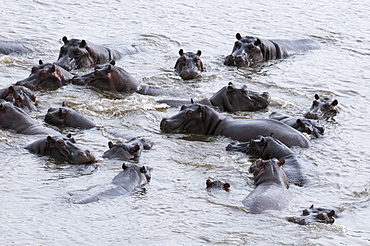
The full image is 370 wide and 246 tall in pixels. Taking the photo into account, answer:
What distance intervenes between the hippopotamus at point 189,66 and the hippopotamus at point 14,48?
2977 millimetres

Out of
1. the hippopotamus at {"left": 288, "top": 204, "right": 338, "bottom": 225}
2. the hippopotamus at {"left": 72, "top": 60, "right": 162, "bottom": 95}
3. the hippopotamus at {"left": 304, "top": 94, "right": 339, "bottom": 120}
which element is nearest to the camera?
the hippopotamus at {"left": 288, "top": 204, "right": 338, "bottom": 225}

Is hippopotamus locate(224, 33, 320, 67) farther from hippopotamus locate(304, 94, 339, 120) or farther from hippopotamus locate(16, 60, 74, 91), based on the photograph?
hippopotamus locate(16, 60, 74, 91)

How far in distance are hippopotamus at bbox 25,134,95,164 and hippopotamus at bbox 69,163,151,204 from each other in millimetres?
762

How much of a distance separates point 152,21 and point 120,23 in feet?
2.95

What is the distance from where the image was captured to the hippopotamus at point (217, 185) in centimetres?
816

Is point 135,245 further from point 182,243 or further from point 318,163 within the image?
point 318,163

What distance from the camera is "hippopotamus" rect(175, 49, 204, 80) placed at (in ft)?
44.8

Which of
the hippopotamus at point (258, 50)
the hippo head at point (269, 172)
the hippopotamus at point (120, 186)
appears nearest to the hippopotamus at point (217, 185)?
the hippo head at point (269, 172)

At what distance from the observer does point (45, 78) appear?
39.9 ft

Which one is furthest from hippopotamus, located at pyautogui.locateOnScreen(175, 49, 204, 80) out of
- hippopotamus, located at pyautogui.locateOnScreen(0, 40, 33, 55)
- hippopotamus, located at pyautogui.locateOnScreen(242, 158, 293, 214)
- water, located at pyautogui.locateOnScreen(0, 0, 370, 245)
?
hippopotamus, located at pyautogui.locateOnScreen(242, 158, 293, 214)

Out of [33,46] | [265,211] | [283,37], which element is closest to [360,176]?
[265,211]

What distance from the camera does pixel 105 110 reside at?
1128 centimetres

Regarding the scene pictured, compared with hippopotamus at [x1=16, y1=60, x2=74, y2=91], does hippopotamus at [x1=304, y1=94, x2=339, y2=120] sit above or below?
above

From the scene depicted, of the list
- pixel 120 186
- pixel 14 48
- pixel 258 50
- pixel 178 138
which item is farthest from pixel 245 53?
pixel 120 186
